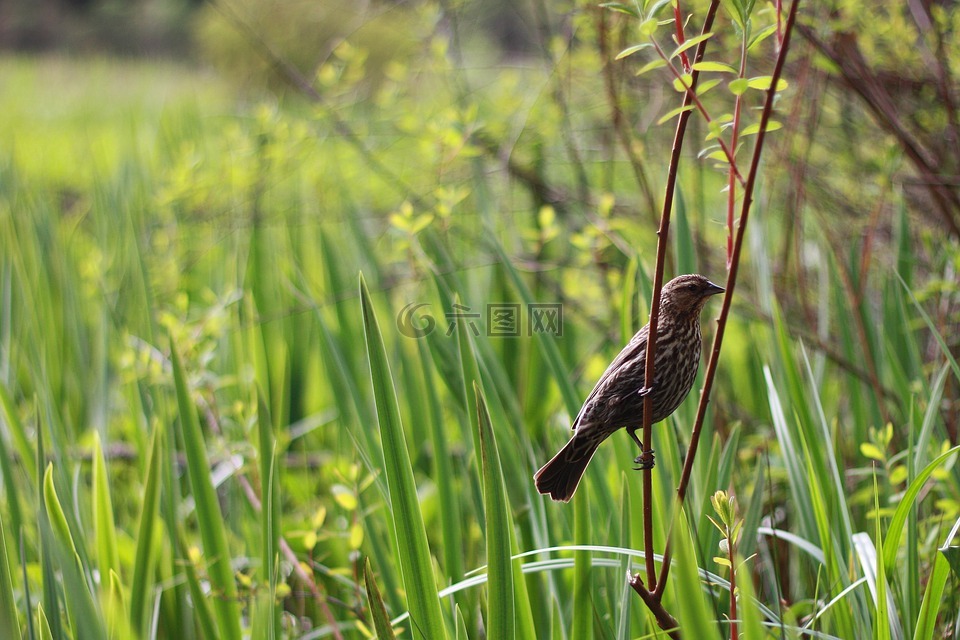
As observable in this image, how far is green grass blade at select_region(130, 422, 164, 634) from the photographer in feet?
2.68

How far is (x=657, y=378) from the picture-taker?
46 centimetres

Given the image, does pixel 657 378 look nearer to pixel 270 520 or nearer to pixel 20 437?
pixel 270 520

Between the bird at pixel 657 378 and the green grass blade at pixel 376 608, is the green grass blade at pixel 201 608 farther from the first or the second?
the bird at pixel 657 378

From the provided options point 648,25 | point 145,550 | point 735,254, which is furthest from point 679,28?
point 145,550

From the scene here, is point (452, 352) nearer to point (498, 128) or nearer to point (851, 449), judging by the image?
point (851, 449)

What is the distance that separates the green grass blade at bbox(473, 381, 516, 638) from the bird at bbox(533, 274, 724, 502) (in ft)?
0.39

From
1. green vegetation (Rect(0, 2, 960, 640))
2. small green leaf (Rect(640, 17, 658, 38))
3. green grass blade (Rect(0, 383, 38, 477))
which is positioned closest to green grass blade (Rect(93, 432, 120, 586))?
green vegetation (Rect(0, 2, 960, 640))

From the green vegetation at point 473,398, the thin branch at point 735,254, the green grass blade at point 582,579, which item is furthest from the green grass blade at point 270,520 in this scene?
the thin branch at point 735,254

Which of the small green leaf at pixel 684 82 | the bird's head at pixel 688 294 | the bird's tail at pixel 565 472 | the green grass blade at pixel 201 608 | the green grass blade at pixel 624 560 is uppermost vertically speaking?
the small green leaf at pixel 684 82

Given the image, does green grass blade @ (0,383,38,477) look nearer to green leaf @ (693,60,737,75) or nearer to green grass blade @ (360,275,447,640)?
green grass blade @ (360,275,447,640)

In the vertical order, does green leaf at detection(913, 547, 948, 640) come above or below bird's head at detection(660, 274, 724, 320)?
below

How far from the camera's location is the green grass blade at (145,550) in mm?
818

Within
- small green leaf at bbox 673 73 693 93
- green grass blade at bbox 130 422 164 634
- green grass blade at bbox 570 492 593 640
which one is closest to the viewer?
small green leaf at bbox 673 73 693 93

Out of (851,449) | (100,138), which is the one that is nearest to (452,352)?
(851,449)
